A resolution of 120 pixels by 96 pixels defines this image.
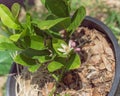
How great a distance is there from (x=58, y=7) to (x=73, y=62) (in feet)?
0.51

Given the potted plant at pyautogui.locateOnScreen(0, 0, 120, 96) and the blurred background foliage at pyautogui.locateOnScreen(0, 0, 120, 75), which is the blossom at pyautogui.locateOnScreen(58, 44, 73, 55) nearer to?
the potted plant at pyautogui.locateOnScreen(0, 0, 120, 96)

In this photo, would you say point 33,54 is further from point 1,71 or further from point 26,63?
point 1,71

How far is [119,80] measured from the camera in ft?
3.41

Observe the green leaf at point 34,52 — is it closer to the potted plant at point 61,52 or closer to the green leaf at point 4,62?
the potted plant at point 61,52

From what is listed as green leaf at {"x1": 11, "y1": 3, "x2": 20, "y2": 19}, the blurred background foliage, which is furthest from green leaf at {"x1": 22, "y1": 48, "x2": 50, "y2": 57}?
the blurred background foliage

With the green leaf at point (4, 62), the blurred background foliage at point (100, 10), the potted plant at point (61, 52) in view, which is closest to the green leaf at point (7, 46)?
the potted plant at point (61, 52)

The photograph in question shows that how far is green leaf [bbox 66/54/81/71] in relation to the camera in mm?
978

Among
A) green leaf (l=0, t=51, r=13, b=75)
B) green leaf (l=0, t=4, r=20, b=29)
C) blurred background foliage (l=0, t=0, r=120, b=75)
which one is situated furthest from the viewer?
blurred background foliage (l=0, t=0, r=120, b=75)

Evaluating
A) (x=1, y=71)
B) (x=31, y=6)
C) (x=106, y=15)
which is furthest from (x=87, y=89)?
(x=31, y=6)

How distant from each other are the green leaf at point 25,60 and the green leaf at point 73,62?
10 centimetres

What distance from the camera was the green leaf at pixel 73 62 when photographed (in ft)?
3.21

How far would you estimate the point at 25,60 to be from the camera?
1.03 m

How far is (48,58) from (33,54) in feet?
0.15

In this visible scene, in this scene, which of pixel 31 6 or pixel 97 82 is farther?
pixel 31 6
